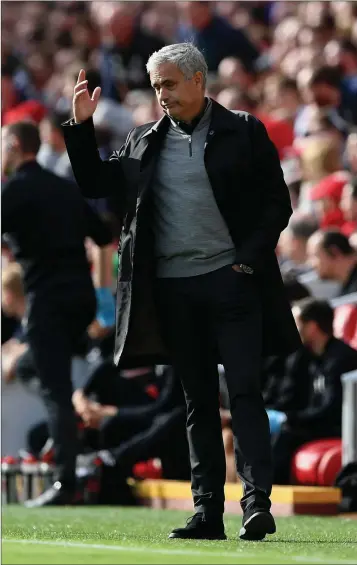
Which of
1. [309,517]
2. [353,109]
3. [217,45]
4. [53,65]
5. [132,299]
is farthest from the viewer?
[53,65]

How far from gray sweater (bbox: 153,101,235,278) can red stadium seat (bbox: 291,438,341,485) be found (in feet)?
10.6

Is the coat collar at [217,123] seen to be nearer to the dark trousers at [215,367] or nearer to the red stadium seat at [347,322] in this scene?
the dark trousers at [215,367]

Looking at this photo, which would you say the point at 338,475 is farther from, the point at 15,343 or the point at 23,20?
the point at 23,20

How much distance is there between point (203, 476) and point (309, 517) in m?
2.24

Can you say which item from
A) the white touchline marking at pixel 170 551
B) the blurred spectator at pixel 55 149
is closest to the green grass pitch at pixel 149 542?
the white touchline marking at pixel 170 551

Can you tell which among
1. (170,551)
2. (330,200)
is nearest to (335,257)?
(330,200)

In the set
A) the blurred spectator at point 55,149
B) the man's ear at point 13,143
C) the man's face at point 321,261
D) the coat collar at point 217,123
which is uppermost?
the coat collar at point 217,123

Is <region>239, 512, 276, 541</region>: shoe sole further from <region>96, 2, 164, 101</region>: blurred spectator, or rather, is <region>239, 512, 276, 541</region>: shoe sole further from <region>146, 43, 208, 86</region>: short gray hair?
<region>96, 2, 164, 101</region>: blurred spectator

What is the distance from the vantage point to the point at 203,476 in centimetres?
607

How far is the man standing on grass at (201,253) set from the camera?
590cm

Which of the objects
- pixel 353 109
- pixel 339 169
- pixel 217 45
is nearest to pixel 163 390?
pixel 339 169

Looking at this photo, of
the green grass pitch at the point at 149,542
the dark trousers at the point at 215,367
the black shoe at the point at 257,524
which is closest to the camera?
the green grass pitch at the point at 149,542

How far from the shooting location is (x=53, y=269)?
8922mm

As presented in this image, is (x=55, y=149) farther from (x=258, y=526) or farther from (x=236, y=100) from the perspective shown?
(x=258, y=526)
